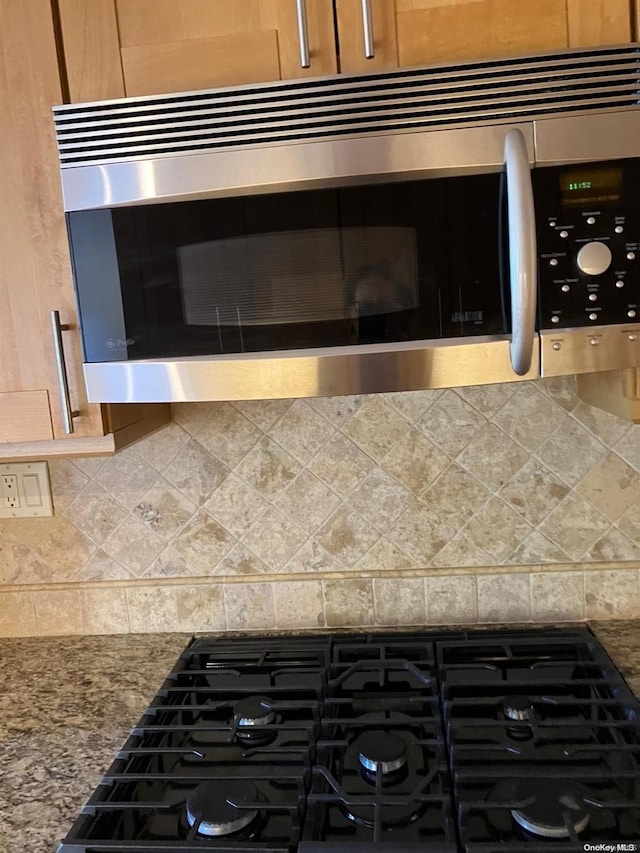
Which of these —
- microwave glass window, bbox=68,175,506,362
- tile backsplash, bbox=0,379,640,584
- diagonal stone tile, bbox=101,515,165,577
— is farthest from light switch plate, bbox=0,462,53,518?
microwave glass window, bbox=68,175,506,362

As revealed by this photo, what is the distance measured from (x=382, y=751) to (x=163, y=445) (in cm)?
70

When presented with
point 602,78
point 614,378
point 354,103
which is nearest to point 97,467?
point 354,103

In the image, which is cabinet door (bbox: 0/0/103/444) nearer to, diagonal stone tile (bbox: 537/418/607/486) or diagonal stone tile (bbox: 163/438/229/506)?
diagonal stone tile (bbox: 163/438/229/506)

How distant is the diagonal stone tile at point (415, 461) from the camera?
1363 millimetres

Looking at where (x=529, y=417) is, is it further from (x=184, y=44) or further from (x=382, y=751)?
(x=184, y=44)

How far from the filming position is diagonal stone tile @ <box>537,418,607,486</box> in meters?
1.33

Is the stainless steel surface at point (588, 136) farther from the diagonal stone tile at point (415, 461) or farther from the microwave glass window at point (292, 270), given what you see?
the diagonal stone tile at point (415, 461)

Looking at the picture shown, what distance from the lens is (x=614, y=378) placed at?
43.2 inches

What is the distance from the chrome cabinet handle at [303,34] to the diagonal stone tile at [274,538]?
0.78 m

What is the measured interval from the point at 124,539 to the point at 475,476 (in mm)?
688

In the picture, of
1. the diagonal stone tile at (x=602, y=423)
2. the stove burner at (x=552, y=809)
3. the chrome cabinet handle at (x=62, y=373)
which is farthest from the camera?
the diagonal stone tile at (x=602, y=423)

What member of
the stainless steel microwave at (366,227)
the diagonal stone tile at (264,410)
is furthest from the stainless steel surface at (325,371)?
the diagonal stone tile at (264,410)

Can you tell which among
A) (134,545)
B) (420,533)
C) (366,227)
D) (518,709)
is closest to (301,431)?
(420,533)

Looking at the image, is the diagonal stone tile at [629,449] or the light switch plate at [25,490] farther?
the light switch plate at [25,490]
